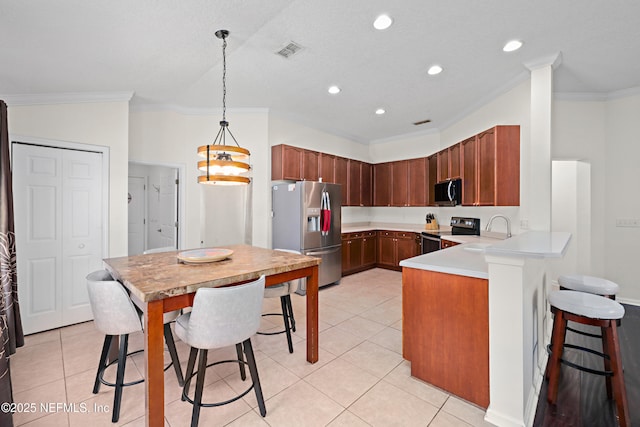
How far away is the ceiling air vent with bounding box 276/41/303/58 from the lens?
260cm

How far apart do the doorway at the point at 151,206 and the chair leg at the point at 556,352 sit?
15.0 ft

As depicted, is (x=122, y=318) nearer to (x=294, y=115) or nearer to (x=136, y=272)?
(x=136, y=272)

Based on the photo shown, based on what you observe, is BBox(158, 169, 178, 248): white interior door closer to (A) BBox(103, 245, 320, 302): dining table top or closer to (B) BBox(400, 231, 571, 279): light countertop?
(A) BBox(103, 245, 320, 302): dining table top

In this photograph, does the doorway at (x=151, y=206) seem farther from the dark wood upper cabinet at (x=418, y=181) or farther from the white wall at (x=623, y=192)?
the white wall at (x=623, y=192)

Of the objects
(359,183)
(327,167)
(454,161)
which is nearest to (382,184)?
(359,183)

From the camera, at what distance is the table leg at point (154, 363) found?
1459 millimetres

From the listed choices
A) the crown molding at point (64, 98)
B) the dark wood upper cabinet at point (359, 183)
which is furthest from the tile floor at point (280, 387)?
the dark wood upper cabinet at point (359, 183)

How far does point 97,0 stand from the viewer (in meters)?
1.77

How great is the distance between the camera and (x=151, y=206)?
4.98 metres

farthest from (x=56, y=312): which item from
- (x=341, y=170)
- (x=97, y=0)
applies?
(x=341, y=170)

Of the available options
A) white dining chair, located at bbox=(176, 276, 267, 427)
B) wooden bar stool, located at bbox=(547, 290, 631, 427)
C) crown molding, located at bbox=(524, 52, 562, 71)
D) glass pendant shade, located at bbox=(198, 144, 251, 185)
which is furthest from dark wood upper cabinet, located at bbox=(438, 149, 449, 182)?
white dining chair, located at bbox=(176, 276, 267, 427)

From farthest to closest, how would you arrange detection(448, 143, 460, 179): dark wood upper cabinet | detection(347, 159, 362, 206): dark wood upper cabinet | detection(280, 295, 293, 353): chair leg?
detection(347, 159, 362, 206): dark wood upper cabinet
detection(448, 143, 460, 179): dark wood upper cabinet
detection(280, 295, 293, 353): chair leg

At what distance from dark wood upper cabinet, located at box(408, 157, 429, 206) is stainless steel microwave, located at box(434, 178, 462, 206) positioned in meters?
0.74

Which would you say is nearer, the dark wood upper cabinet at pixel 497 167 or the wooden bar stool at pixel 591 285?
the wooden bar stool at pixel 591 285
